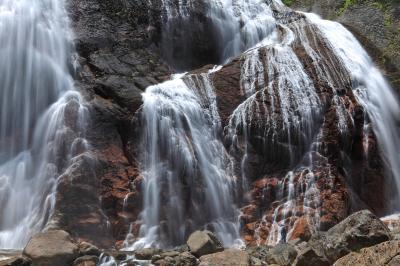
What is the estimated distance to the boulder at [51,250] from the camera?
447 inches

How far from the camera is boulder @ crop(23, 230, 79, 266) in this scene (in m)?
11.4

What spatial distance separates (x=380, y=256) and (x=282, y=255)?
14.6 feet

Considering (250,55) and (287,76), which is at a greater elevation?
(250,55)

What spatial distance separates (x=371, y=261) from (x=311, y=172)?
952cm

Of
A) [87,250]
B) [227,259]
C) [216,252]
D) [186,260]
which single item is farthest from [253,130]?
[87,250]

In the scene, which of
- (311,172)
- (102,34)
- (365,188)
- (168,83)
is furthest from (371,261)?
(102,34)

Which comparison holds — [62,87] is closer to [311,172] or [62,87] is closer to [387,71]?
[311,172]

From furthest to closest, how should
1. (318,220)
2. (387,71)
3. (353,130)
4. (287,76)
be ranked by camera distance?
(387,71) → (287,76) → (353,130) → (318,220)

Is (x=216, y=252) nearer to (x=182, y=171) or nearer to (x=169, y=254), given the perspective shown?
(x=169, y=254)

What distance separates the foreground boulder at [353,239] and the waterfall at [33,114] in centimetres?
820

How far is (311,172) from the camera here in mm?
16891

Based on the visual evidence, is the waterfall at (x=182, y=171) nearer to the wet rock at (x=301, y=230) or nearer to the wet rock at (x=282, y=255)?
the wet rock at (x=301, y=230)

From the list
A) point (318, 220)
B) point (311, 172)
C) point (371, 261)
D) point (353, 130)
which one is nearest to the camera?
point (371, 261)

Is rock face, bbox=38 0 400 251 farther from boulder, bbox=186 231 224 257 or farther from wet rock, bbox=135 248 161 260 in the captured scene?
boulder, bbox=186 231 224 257
